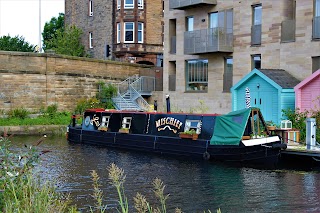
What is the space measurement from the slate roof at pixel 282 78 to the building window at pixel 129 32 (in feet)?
60.8

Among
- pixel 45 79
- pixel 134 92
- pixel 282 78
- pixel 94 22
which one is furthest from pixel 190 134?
pixel 94 22

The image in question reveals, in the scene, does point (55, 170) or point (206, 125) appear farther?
point (206, 125)

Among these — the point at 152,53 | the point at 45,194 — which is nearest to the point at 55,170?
the point at 45,194

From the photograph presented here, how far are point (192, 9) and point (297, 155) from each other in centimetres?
1480

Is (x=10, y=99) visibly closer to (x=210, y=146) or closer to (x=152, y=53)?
(x=152, y=53)

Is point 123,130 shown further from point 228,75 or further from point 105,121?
point 228,75

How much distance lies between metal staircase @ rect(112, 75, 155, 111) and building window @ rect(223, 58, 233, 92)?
644 centimetres

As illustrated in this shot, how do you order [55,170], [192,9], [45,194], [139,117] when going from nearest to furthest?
1. [45,194]
2. [55,170]
3. [139,117]
4. [192,9]

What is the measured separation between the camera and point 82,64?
35.8 metres

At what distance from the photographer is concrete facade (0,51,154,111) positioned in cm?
3244

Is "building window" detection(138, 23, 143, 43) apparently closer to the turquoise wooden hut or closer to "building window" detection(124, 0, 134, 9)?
"building window" detection(124, 0, 134, 9)

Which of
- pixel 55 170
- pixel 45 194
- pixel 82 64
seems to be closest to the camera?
pixel 45 194

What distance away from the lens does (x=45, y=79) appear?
111 feet

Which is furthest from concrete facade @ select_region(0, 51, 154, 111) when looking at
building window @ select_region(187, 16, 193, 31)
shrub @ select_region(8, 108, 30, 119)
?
building window @ select_region(187, 16, 193, 31)
